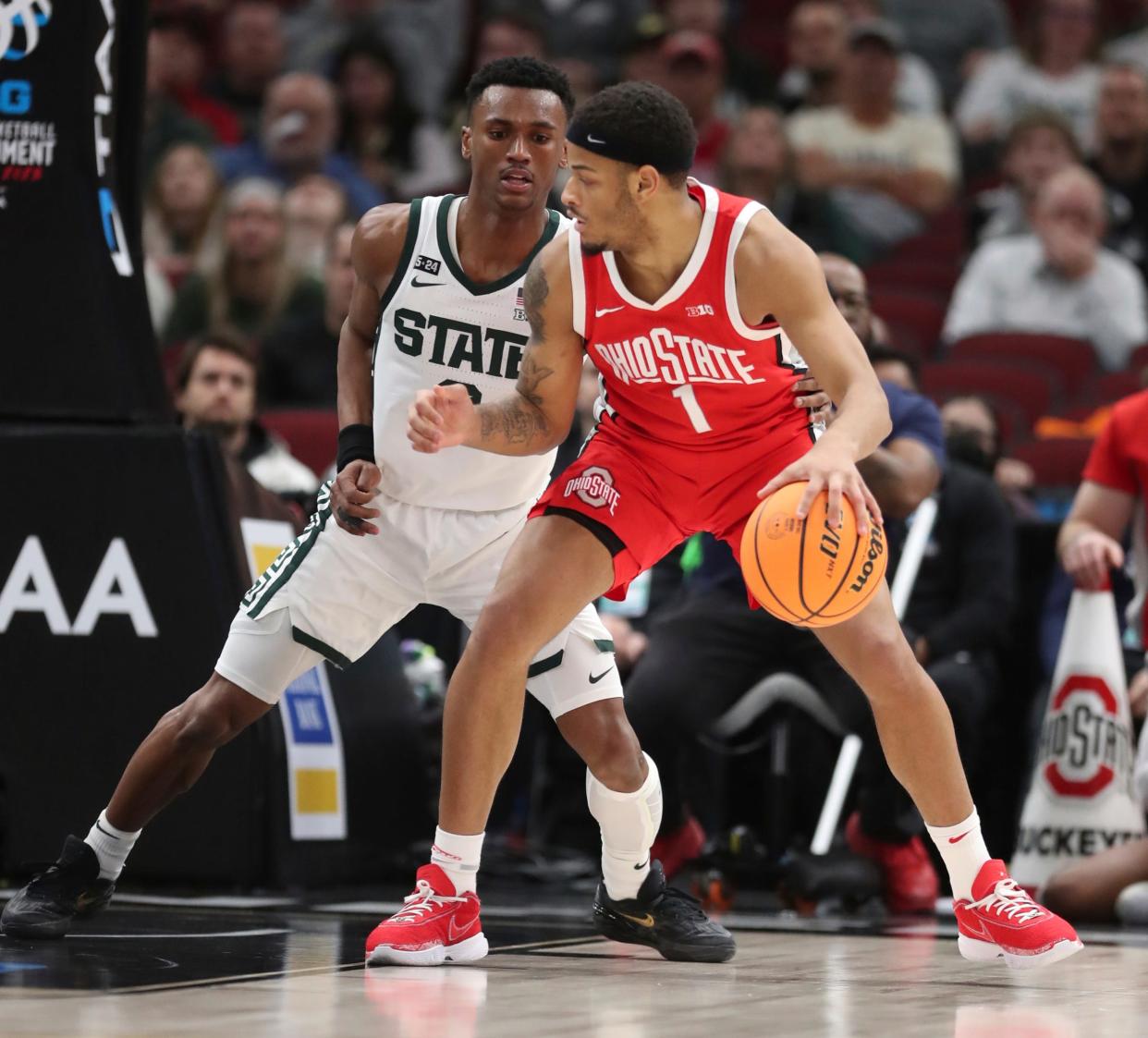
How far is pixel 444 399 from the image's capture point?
425 cm

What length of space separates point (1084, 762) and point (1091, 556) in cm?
70

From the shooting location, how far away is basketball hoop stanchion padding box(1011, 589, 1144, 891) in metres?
6.37

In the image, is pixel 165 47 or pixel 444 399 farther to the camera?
pixel 165 47

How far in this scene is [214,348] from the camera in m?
7.69

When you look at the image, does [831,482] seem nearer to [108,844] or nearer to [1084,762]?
[108,844]

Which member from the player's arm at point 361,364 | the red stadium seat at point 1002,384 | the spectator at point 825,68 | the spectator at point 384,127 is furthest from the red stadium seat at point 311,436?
the spectator at point 825,68

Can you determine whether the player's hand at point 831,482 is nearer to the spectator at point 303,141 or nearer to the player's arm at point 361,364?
the player's arm at point 361,364

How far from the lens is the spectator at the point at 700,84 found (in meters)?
11.6

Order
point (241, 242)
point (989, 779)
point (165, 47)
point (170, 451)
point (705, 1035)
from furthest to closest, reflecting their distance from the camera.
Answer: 1. point (165, 47)
2. point (241, 242)
3. point (989, 779)
4. point (170, 451)
5. point (705, 1035)

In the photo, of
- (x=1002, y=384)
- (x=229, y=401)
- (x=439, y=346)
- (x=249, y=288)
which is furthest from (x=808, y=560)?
(x=249, y=288)

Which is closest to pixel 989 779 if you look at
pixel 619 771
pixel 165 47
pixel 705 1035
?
pixel 619 771

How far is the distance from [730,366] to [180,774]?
66.4 inches

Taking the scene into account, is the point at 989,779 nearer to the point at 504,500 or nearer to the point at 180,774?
the point at 504,500

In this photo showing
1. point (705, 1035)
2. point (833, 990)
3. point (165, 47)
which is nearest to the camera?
point (705, 1035)
